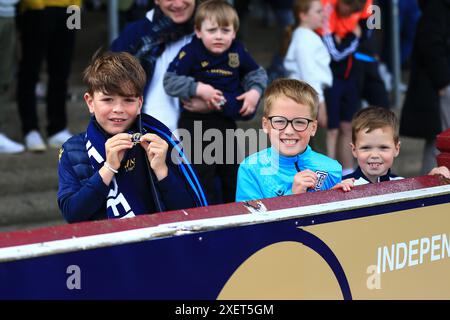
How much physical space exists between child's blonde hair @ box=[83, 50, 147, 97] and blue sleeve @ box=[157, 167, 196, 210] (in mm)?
343

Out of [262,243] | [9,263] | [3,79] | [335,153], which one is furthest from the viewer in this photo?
[335,153]

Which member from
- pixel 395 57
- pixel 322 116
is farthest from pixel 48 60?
pixel 395 57

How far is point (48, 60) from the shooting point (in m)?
7.14

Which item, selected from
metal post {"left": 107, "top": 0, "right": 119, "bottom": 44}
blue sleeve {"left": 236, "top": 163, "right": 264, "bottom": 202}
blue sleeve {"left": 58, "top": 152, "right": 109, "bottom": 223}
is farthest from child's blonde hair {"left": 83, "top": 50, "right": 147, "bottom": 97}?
metal post {"left": 107, "top": 0, "right": 119, "bottom": 44}

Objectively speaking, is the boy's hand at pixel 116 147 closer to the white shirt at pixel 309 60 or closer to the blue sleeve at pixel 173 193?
the blue sleeve at pixel 173 193

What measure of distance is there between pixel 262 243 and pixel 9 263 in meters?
0.91

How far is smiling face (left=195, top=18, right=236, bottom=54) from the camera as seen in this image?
529 centimetres

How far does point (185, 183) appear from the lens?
385cm

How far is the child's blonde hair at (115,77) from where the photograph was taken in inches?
142

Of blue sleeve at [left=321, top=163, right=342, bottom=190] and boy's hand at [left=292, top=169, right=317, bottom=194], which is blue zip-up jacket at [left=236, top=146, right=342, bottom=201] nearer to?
blue sleeve at [left=321, top=163, right=342, bottom=190]

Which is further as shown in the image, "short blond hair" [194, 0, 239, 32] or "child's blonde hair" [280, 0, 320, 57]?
"child's blonde hair" [280, 0, 320, 57]

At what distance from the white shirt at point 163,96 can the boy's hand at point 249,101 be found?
0.41 m

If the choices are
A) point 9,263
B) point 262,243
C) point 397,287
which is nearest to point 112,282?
point 9,263

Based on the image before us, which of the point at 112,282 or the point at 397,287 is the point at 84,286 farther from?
the point at 397,287
